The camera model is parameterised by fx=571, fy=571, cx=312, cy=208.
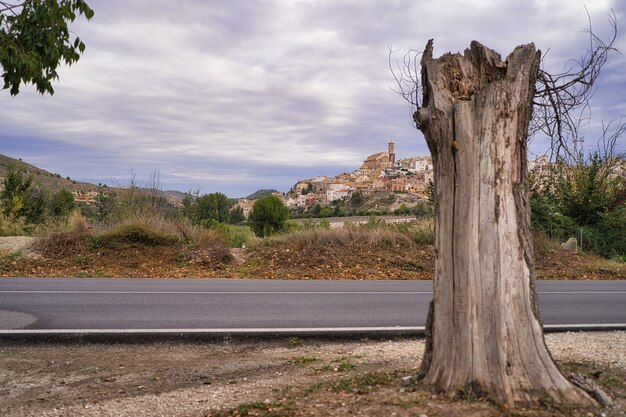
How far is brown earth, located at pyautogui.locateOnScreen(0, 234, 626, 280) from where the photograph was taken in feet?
46.0

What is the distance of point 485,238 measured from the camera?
4.32 meters

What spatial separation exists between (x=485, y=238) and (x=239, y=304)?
591cm

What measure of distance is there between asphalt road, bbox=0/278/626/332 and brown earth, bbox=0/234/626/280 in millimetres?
1471

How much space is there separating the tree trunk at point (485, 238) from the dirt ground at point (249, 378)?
0.22 meters

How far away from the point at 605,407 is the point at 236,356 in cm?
389

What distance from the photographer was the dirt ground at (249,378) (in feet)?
14.0

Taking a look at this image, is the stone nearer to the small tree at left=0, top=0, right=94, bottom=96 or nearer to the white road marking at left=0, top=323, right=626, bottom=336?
the white road marking at left=0, top=323, right=626, bottom=336

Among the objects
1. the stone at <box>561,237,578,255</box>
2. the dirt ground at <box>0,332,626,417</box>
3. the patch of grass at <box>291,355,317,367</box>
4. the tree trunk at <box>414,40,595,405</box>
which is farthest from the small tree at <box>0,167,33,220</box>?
the tree trunk at <box>414,40,595,405</box>

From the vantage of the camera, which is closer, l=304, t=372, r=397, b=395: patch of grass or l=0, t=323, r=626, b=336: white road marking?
l=304, t=372, r=397, b=395: patch of grass

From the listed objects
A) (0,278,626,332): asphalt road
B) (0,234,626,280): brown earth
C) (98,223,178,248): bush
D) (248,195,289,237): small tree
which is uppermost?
(248,195,289,237): small tree

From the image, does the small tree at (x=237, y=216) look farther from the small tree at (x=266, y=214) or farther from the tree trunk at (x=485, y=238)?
the tree trunk at (x=485, y=238)

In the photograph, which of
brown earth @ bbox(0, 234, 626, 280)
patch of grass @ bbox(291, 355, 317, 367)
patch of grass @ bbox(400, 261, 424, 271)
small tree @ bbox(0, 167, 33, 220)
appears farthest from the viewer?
small tree @ bbox(0, 167, 33, 220)

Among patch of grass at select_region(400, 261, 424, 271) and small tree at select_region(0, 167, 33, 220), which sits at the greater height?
small tree at select_region(0, 167, 33, 220)

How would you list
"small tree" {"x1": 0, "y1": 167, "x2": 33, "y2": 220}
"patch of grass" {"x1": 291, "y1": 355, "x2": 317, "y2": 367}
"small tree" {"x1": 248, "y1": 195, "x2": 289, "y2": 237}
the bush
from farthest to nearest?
"small tree" {"x1": 248, "y1": 195, "x2": 289, "y2": 237}
"small tree" {"x1": 0, "y1": 167, "x2": 33, "y2": 220}
the bush
"patch of grass" {"x1": 291, "y1": 355, "x2": 317, "y2": 367}
